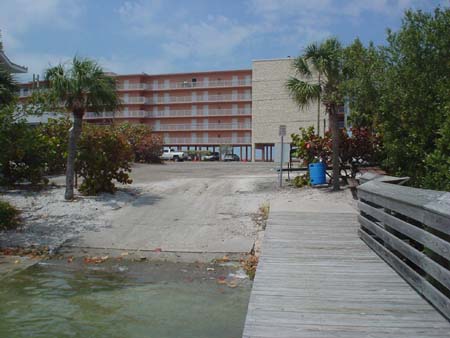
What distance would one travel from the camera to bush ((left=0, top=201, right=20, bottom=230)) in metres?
11.0

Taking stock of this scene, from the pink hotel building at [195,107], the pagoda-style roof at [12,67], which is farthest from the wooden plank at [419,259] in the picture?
the pink hotel building at [195,107]

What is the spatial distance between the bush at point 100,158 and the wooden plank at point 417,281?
31.7 ft

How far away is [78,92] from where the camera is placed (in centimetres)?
1259

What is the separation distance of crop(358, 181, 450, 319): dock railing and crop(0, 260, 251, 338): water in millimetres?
2070

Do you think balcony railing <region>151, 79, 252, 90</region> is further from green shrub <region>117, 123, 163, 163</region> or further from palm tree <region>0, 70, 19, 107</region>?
palm tree <region>0, 70, 19, 107</region>

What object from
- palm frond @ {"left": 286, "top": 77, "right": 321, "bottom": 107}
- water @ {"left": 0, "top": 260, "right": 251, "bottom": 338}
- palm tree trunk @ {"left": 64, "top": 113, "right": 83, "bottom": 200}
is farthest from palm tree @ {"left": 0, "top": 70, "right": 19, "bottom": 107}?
palm frond @ {"left": 286, "top": 77, "right": 321, "bottom": 107}

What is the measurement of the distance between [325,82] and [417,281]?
11.3 m

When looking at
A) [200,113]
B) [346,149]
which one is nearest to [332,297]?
[346,149]

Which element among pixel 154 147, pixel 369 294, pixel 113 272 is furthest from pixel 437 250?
pixel 154 147

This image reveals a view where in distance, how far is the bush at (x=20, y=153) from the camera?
12.3 m

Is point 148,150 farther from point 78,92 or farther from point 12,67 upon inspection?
point 78,92

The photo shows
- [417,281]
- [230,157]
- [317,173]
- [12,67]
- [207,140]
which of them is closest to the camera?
[417,281]

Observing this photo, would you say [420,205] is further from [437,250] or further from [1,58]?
[1,58]

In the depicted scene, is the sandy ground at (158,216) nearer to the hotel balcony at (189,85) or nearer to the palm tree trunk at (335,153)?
the palm tree trunk at (335,153)
